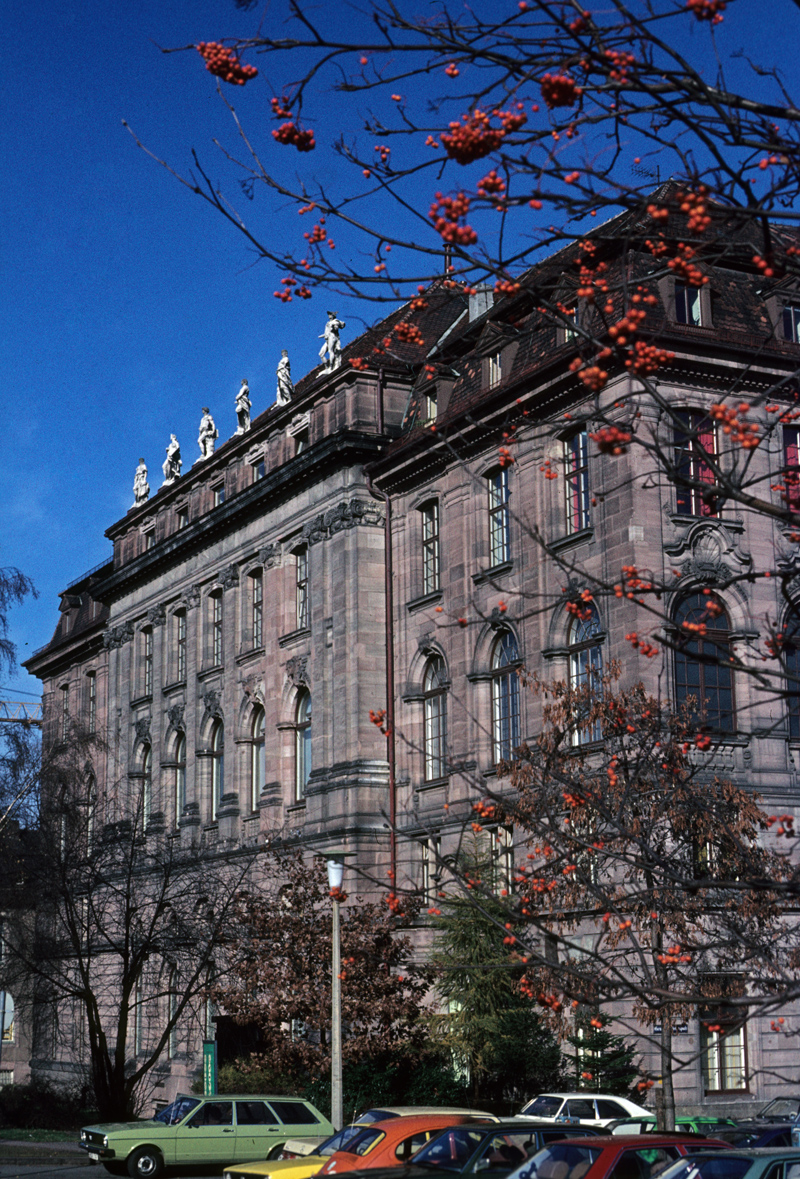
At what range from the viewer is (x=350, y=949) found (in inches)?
1324

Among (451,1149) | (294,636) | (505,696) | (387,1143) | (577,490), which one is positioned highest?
(577,490)

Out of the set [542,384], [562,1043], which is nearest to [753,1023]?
[562,1043]

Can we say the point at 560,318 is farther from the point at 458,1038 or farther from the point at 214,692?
the point at 214,692

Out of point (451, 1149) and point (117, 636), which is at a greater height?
point (117, 636)

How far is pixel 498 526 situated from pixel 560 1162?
25395 mm

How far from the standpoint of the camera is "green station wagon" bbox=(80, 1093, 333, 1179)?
27.6 meters

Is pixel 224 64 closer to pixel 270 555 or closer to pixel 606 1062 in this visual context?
pixel 606 1062

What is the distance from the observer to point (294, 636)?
1828 inches

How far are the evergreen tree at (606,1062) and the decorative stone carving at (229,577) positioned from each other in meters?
24.5

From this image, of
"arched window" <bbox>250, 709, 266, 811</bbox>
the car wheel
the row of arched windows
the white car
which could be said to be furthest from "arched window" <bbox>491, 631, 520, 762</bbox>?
the car wheel

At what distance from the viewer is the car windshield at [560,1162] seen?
47.9ft

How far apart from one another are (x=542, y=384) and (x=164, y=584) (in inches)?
979

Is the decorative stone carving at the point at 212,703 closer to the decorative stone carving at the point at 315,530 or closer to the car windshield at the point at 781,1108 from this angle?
the decorative stone carving at the point at 315,530

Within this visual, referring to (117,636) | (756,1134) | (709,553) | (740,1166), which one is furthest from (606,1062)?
(117,636)
